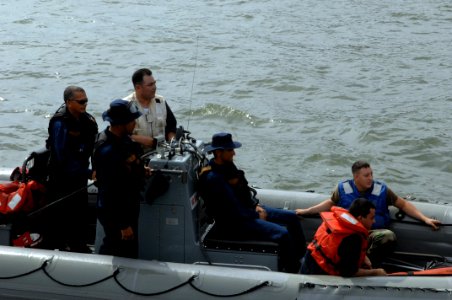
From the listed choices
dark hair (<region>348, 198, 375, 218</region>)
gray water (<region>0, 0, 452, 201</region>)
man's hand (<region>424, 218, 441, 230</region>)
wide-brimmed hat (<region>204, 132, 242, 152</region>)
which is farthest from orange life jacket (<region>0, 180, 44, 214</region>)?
gray water (<region>0, 0, 452, 201</region>)

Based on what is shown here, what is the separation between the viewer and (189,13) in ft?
62.8

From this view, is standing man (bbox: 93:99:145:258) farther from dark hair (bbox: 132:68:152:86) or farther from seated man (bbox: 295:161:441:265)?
seated man (bbox: 295:161:441:265)

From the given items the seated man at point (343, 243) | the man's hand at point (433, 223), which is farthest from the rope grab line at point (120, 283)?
the man's hand at point (433, 223)

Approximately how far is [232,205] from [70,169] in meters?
1.26

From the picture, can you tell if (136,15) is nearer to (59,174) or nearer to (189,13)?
(189,13)

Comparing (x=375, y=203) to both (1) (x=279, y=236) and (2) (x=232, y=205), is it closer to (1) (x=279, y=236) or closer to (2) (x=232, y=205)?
(1) (x=279, y=236)

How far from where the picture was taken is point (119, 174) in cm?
554

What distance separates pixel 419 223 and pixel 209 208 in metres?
1.72

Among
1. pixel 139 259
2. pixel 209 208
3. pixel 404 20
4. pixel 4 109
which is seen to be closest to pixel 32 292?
pixel 139 259

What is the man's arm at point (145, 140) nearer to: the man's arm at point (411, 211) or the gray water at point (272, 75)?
the man's arm at point (411, 211)

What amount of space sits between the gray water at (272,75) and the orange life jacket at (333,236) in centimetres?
481

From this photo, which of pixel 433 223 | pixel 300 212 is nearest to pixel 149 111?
pixel 300 212

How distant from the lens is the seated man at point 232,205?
232 inches

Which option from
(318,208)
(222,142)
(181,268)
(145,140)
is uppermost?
(222,142)
